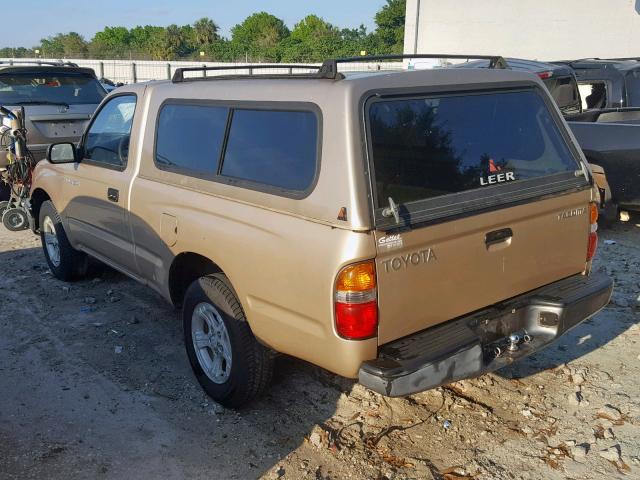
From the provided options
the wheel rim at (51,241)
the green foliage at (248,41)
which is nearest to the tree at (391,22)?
the green foliage at (248,41)

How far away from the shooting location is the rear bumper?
9.58 feet

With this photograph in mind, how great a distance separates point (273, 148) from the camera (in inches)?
133

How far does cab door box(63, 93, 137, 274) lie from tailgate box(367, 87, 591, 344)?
2219 millimetres

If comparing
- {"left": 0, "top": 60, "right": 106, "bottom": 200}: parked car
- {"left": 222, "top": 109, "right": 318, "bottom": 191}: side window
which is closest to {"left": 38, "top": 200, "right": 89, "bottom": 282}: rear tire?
{"left": 0, "top": 60, "right": 106, "bottom": 200}: parked car

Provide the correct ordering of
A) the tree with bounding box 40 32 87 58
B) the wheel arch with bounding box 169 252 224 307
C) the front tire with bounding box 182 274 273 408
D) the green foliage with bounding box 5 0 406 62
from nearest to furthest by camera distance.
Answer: the front tire with bounding box 182 274 273 408 < the wheel arch with bounding box 169 252 224 307 < the green foliage with bounding box 5 0 406 62 < the tree with bounding box 40 32 87 58

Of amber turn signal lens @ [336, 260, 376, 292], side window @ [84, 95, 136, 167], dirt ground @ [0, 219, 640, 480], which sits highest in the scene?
side window @ [84, 95, 136, 167]

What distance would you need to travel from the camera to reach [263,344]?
3479 mm

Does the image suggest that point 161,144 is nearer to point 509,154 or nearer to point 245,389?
point 245,389

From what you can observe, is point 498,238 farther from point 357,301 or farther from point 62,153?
point 62,153

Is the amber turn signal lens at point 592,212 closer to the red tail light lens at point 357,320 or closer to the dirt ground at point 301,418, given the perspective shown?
the dirt ground at point 301,418

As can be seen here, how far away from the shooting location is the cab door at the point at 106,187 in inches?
181

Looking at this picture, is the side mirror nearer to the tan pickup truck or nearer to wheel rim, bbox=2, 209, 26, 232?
the tan pickup truck

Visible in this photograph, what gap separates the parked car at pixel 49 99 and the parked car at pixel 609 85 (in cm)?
718

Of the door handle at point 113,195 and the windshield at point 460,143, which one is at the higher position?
the windshield at point 460,143
